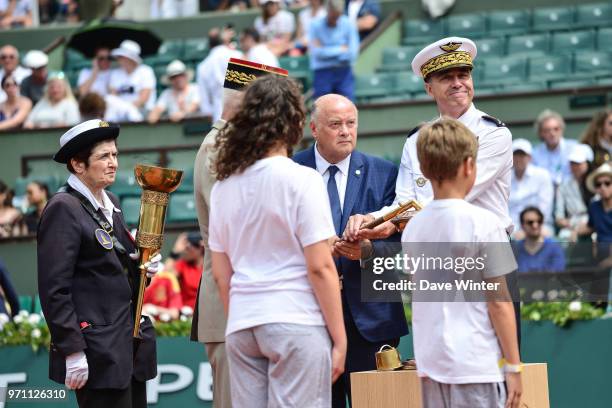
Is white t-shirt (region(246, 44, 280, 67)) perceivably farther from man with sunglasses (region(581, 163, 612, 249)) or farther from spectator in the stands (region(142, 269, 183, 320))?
man with sunglasses (region(581, 163, 612, 249))

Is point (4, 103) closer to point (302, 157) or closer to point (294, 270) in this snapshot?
point (302, 157)

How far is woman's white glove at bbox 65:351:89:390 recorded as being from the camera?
5348 mm

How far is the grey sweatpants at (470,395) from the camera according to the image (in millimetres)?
4324

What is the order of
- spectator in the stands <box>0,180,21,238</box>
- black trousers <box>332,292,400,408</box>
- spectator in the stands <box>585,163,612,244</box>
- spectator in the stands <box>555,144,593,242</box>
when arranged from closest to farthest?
black trousers <box>332,292,400,408</box> < spectator in the stands <box>585,163,612,244</box> < spectator in the stands <box>555,144,593,242</box> < spectator in the stands <box>0,180,21,238</box>

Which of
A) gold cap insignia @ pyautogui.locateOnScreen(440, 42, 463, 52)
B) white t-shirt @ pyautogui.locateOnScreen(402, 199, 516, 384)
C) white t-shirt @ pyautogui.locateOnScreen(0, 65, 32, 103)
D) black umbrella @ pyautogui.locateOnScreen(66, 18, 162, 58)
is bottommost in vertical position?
white t-shirt @ pyautogui.locateOnScreen(402, 199, 516, 384)

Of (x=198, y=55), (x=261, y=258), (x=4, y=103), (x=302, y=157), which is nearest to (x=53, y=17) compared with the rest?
(x=198, y=55)

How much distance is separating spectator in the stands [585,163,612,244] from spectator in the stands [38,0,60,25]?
1247 cm

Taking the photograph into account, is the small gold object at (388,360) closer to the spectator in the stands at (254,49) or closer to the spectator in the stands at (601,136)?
the spectator in the stands at (601,136)

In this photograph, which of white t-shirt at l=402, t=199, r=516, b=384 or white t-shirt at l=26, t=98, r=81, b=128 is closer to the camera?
white t-shirt at l=402, t=199, r=516, b=384

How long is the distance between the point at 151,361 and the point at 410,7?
1183 cm

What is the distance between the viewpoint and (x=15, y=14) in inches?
778

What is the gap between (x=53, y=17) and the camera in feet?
66.5

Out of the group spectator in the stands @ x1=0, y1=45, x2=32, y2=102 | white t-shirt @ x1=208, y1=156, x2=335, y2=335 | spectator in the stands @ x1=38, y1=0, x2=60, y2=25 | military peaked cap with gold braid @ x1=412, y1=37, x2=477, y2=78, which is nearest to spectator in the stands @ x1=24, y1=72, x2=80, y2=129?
spectator in the stands @ x1=0, y1=45, x2=32, y2=102

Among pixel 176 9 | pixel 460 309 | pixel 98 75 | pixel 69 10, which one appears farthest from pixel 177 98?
pixel 460 309
